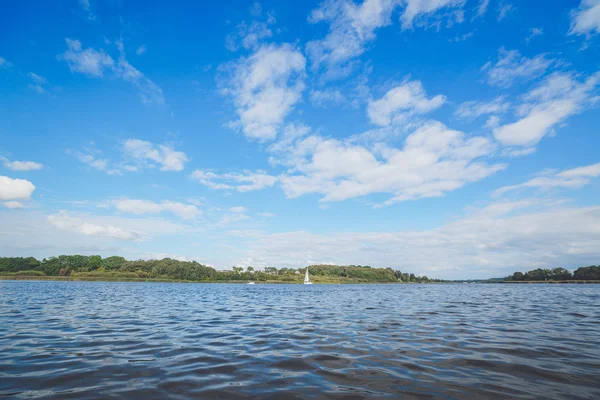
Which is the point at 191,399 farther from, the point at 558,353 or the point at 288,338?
the point at 558,353

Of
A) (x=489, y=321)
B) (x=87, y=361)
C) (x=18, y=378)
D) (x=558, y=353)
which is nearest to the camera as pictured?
(x=18, y=378)

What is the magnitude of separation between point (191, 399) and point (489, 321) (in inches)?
735

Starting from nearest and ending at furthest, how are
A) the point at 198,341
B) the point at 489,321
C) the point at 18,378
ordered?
1. the point at 18,378
2. the point at 198,341
3. the point at 489,321

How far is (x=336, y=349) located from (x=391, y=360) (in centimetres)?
221

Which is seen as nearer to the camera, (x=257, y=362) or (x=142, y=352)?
(x=257, y=362)

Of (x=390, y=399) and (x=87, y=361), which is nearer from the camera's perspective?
(x=390, y=399)

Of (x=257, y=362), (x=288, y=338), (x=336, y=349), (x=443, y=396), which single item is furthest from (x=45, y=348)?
(x=443, y=396)

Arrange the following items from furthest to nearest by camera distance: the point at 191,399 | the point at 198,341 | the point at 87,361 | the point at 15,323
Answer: the point at 15,323, the point at 198,341, the point at 87,361, the point at 191,399

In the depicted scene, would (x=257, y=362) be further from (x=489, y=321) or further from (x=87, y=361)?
(x=489, y=321)

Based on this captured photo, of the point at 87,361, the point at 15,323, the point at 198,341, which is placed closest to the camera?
the point at 87,361

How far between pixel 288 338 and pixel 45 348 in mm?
9281

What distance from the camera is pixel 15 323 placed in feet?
53.2

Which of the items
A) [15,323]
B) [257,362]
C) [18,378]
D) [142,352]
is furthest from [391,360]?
[15,323]

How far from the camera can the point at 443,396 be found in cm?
645
